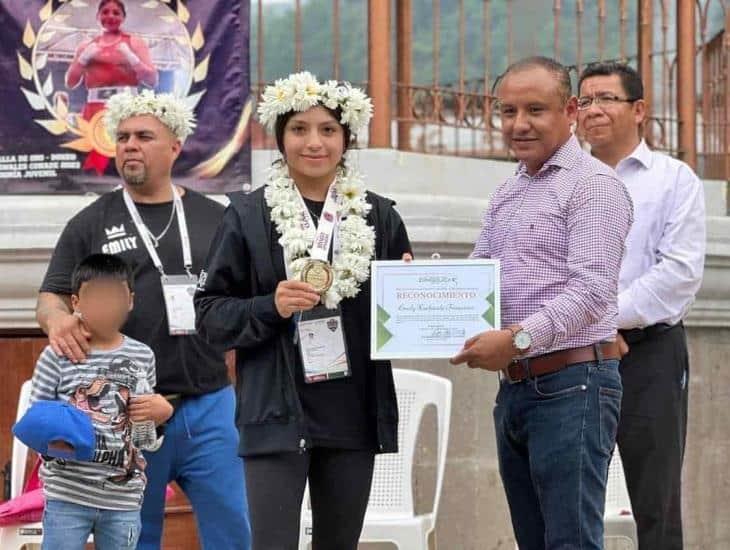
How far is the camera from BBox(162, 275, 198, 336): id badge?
491cm

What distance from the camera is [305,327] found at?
3.98 metres

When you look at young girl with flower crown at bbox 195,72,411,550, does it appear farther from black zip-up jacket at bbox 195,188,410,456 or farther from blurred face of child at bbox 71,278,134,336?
blurred face of child at bbox 71,278,134,336

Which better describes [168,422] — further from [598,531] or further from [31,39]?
[31,39]

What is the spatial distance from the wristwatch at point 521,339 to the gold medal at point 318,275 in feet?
1.66

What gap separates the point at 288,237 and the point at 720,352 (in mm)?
3791

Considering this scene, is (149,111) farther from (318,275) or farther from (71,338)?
(318,275)

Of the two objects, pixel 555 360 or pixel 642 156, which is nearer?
pixel 555 360

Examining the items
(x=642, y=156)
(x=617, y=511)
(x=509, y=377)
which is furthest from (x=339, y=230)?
(x=617, y=511)

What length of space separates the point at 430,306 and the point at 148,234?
1.43 metres

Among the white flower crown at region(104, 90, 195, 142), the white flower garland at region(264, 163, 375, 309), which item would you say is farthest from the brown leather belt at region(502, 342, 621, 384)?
the white flower crown at region(104, 90, 195, 142)

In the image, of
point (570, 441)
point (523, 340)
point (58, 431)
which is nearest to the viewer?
point (523, 340)

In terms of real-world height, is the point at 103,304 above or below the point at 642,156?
below

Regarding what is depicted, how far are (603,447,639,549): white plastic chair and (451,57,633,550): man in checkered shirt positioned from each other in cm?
221

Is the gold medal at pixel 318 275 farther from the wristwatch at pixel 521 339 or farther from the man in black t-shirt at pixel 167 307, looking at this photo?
the man in black t-shirt at pixel 167 307
